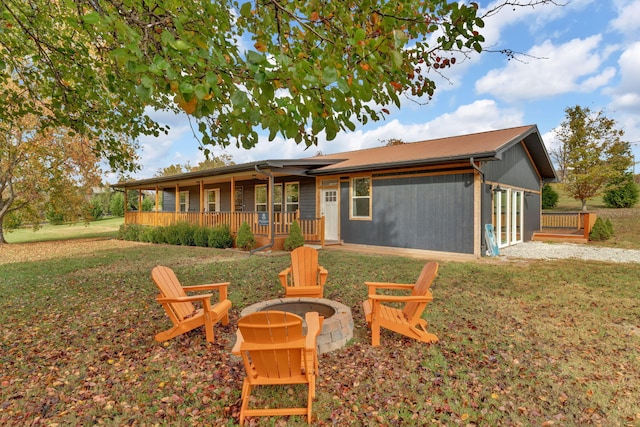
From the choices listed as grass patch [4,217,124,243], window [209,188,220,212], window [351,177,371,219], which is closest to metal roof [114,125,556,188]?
window [351,177,371,219]

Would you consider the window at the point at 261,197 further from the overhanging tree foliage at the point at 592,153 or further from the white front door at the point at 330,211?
the overhanging tree foliage at the point at 592,153

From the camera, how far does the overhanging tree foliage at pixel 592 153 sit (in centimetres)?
2072

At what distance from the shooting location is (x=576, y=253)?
10.6m

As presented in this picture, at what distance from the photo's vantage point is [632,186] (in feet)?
72.3

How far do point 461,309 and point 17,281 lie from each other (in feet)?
29.4

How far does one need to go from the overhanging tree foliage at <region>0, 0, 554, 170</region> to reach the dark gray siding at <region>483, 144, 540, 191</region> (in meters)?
8.21

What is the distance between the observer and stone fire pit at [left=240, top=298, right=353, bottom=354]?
136 inches

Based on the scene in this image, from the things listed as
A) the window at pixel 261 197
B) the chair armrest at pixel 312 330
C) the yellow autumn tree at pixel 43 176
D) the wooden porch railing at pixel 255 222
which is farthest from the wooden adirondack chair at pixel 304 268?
the yellow autumn tree at pixel 43 176

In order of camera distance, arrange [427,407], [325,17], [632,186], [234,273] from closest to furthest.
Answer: [427,407] < [325,17] < [234,273] < [632,186]

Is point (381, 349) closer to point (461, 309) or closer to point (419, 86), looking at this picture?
A: point (461, 309)

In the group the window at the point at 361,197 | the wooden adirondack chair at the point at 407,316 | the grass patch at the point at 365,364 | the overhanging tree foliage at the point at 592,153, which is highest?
the overhanging tree foliage at the point at 592,153

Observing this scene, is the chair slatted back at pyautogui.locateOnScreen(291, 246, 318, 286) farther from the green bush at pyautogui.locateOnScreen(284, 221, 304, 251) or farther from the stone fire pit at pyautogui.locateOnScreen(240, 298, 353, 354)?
the green bush at pyautogui.locateOnScreen(284, 221, 304, 251)

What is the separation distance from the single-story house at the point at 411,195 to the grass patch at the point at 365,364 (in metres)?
4.14

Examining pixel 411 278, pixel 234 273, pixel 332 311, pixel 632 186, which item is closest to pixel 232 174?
pixel 234 273
